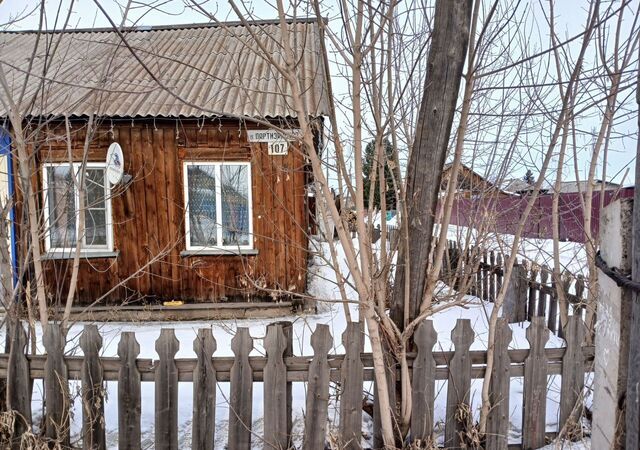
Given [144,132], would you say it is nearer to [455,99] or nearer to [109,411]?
[109,411]

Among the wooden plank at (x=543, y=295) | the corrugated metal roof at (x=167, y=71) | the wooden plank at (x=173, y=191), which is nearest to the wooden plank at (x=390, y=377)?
the corrugated metal roof at (x=167, y=71)

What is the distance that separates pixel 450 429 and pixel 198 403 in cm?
165

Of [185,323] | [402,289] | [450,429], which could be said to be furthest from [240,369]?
[185,323]

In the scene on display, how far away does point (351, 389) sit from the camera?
286 cm

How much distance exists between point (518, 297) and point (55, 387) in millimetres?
5617

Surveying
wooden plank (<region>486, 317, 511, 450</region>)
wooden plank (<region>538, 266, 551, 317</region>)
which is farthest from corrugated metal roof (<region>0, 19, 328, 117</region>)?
wooden plank (<region>538, 266, 551, 317</region>)

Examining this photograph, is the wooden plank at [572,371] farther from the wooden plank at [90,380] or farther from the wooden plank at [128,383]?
the wooden plank at [90,380]

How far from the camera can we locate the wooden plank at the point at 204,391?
112 inches

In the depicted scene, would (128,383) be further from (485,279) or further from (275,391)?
(485,279)

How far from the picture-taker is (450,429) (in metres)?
2.96

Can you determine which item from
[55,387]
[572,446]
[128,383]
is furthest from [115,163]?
[572,446]

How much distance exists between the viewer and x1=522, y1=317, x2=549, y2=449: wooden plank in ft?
9.69

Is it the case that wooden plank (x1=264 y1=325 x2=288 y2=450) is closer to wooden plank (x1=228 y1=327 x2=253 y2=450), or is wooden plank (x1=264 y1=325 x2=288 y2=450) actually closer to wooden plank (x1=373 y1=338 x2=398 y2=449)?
wooden plank (x1=228 y1=327 x2=253 y2=450)

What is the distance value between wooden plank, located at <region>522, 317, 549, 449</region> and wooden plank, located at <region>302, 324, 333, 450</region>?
133cm
